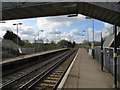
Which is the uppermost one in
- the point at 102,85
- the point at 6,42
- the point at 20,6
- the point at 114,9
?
the point at 20,6

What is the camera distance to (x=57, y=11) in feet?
43.2

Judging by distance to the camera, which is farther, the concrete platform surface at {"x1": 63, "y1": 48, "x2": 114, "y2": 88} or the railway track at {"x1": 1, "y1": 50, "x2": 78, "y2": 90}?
the railway track at {"x1": 1, "y1": 50, "x2": 78, "y2": 90}

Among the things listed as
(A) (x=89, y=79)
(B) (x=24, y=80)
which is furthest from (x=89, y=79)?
(B) (x=24, y=80)

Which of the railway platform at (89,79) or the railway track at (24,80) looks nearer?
the railway platform at (89,79)

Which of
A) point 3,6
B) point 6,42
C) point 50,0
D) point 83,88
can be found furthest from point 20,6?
point 6,42

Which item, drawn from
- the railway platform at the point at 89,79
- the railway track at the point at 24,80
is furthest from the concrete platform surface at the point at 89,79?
the railway track at the point at 24,80

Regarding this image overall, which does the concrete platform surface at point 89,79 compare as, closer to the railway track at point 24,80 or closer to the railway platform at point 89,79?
the railway platform at point 89,79

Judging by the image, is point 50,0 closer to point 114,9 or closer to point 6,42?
point 114,9

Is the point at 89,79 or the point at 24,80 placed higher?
the point at 89,79

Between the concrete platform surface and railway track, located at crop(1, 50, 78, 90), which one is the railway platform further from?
railway track, located at crop(1, 50, 78, 90)

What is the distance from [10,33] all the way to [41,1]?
215 feet

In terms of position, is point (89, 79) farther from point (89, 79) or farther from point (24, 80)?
point (24, 80)

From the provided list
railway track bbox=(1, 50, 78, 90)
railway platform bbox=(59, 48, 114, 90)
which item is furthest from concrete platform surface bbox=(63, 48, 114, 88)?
railway track bbox=(1, 50, 78, 90)

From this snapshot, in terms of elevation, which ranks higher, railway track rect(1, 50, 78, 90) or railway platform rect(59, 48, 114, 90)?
railway platform rect(59, 48, 114, 90)
